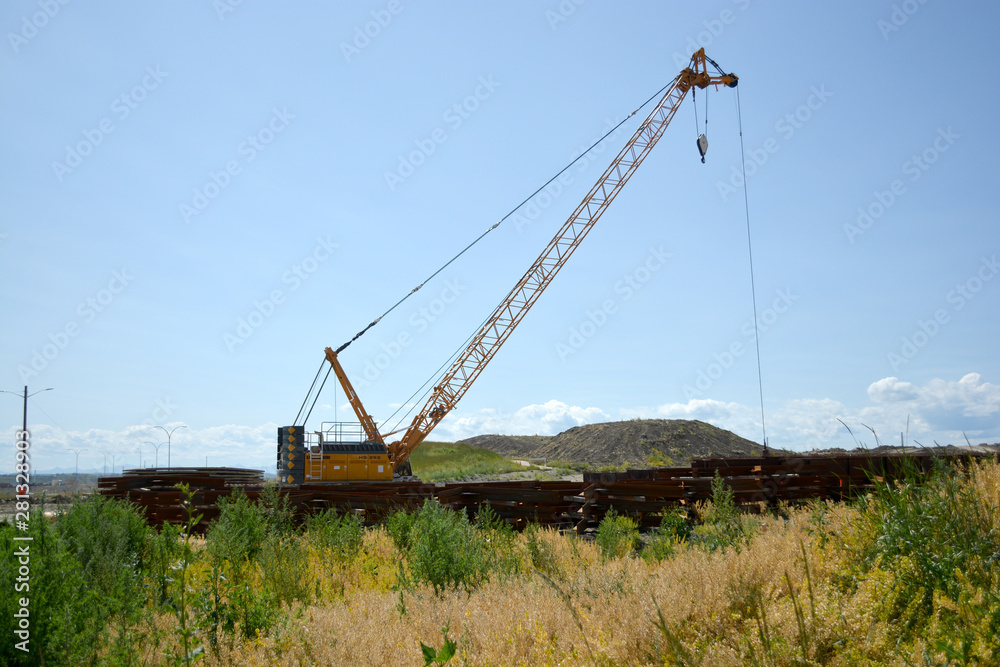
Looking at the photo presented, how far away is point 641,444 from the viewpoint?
66.2 meters

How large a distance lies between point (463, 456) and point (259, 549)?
52.4 meters

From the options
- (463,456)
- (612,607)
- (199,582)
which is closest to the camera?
(612,607)

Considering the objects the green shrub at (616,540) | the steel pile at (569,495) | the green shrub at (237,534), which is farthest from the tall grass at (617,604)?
the steel pile at (569,495)

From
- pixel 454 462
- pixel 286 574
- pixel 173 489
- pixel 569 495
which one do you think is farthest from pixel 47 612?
pixel 454 462

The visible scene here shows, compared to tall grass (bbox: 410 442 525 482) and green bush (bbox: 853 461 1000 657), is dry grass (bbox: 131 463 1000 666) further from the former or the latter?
tall grass (bbox: 410 442 525 482)

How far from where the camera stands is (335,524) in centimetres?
1055

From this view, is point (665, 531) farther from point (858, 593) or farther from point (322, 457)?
point (322, 457)

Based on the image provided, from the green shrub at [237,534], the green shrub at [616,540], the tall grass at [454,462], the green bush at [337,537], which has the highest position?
the green shrub at [237,534]

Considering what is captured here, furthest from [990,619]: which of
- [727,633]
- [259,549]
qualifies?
[259,549]

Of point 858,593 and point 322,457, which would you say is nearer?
point 858,593

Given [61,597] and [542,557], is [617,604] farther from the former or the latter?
[61,597]

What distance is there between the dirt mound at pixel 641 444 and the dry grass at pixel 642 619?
50974mm

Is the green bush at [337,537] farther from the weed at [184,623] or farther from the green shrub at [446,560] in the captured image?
the weed at [184,623]

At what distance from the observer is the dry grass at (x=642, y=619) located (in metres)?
4.62
